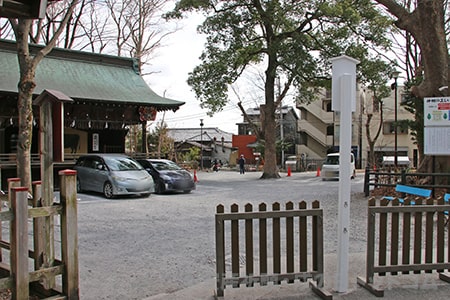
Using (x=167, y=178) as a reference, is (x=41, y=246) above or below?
above

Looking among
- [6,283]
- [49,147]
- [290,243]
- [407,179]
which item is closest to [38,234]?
[6,283]

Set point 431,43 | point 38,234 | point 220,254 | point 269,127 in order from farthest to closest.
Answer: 1. point 269,127
2. point 431,43
3. point 220,254
4. point 38,234

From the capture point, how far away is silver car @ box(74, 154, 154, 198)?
14.1 metres

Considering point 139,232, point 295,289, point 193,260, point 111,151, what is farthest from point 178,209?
point 111,151

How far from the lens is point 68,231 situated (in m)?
3.84

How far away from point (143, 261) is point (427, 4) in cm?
1158

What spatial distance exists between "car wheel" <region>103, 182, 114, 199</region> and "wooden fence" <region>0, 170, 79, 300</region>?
9662mm

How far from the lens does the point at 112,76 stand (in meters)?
21.2

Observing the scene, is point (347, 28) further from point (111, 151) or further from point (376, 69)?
point (111, 151)

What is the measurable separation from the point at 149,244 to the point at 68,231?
3464 millimetres

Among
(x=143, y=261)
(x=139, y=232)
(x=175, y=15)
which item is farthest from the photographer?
(x=175, y=15)

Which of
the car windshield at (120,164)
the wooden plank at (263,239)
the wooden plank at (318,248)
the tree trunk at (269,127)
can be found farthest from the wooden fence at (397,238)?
the tree trunk at (269,127)

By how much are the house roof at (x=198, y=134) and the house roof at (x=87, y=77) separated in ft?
124

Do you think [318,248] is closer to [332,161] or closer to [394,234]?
[394,234]
